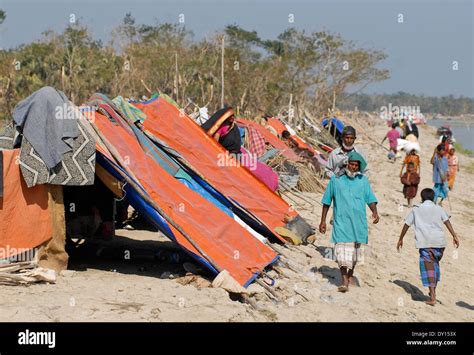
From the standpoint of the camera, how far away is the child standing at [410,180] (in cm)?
1315

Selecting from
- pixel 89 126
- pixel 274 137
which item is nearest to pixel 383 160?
pixel 274 137

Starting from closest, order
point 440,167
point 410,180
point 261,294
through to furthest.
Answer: point 261,294 < point 440,167 < point 410,180

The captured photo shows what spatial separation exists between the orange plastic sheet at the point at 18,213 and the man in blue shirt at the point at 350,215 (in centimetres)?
271

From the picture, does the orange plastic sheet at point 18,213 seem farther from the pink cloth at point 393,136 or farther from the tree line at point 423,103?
Answer: the tree line at point 423,103

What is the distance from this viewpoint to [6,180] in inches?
253

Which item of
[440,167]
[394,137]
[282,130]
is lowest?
[440,167]

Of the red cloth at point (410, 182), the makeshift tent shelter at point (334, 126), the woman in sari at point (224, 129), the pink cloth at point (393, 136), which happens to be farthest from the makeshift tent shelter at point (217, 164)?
the pink cloth at point (393, 136)

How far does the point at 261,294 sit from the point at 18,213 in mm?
2315

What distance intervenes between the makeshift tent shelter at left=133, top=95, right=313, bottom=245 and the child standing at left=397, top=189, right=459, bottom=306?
2.07 metres

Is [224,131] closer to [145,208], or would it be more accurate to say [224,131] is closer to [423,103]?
[145,208]

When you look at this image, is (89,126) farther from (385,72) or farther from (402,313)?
(385,72)

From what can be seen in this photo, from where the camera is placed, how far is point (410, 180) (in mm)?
13148

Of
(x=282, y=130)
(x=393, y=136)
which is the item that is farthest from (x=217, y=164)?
(x=393, y=136)
